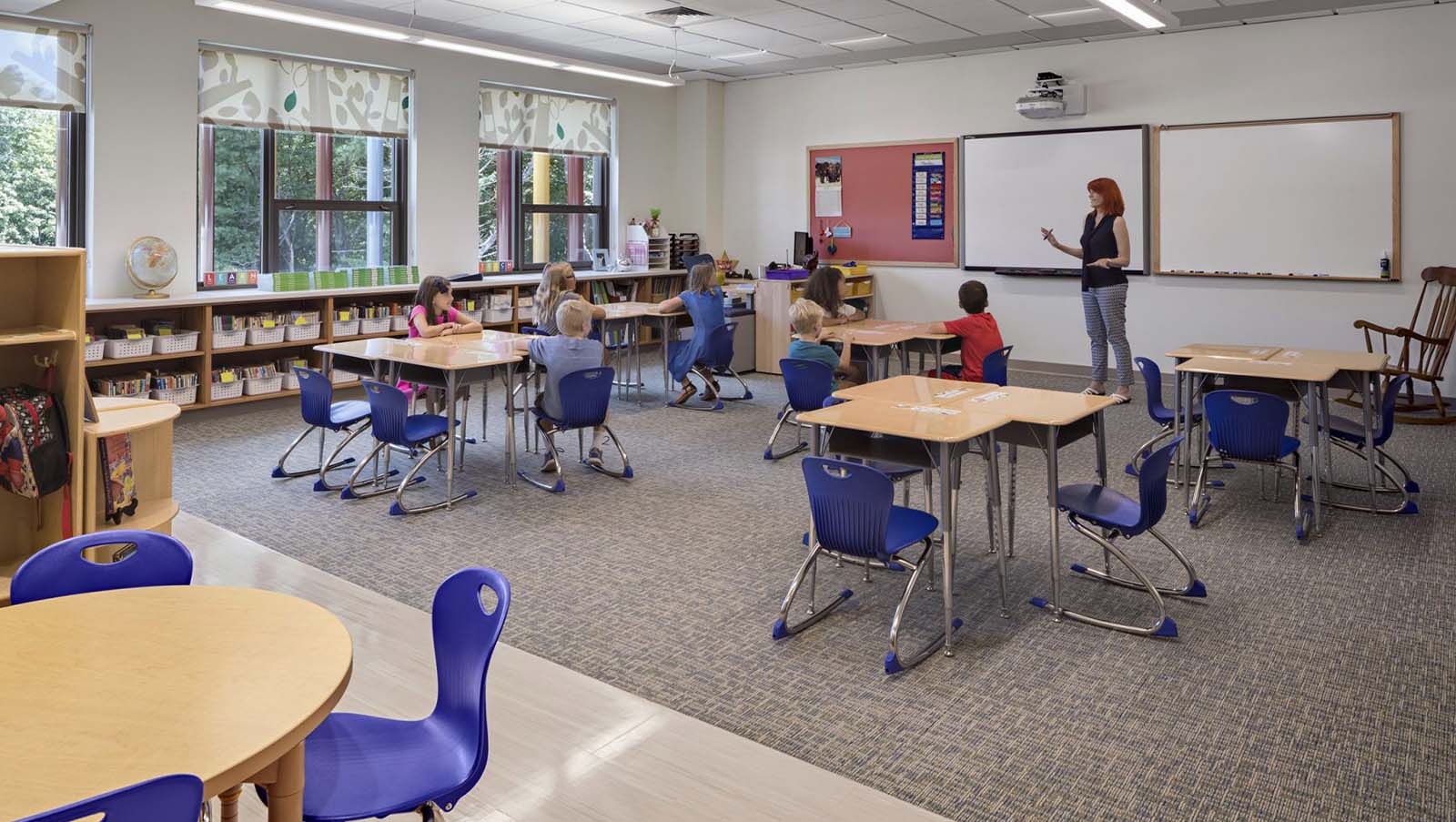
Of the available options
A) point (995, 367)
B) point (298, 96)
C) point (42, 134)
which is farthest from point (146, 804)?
point (298, 96)

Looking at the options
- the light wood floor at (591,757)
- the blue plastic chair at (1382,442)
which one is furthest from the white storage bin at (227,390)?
the blue plastic chair at (1382,442)

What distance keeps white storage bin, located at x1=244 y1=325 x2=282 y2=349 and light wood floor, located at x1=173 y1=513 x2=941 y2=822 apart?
488cm

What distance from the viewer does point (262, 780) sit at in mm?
1704

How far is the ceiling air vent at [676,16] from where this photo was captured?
812cm

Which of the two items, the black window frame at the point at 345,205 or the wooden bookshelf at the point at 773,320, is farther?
the wooden bookshelf at the point at 773,320

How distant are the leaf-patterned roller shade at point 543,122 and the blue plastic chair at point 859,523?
738 cm

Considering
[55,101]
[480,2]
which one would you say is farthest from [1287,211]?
[55,101]

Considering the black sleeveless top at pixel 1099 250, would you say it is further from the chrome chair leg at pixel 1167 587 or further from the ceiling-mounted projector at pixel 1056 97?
the chrome chair leg at pixel 1167 587

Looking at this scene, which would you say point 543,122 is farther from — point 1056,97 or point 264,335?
point 1056,97

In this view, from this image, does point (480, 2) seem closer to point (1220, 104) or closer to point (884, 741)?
point (1220, 104)

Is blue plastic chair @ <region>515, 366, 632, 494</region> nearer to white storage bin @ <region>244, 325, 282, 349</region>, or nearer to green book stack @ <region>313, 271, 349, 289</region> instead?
white storage bin @ <region>244, 325, 282, 349</region>

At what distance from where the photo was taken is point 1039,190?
964 centimetres

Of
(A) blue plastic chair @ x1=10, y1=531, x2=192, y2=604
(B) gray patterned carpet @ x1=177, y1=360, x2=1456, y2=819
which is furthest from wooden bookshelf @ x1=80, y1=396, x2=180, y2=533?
(A) blue plastic chair @ x1=10, y1=531, x2=192, y2=604

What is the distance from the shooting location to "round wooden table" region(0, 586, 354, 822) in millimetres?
A: 1464
